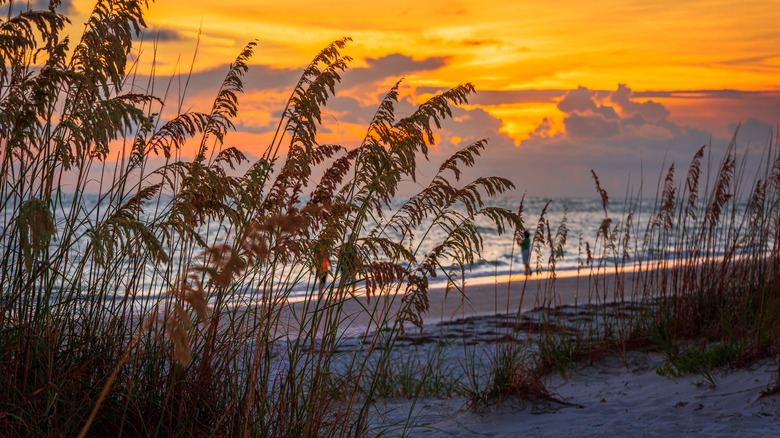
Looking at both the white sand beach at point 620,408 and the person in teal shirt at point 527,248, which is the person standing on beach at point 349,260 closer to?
the white sand beach at point 620,408

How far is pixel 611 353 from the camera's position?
659 cm

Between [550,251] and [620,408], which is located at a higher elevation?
[550,251]

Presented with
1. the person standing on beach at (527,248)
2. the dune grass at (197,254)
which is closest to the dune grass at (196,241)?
the dune grass at (197,254)

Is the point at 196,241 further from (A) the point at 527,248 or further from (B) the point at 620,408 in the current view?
(A) the point at 527,248

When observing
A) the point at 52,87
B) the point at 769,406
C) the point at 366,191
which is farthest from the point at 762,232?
the point at 52,87

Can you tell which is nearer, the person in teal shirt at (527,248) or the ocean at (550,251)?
the person in teal shirt at (527,248)

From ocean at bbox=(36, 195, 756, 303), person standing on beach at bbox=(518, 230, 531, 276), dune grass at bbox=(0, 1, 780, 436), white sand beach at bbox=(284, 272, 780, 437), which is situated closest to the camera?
dune grass at bbox=(0, 1, 780, 436)

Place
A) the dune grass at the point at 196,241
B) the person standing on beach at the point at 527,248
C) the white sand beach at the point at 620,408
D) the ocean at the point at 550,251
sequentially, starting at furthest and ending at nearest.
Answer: the ocean at the point at 550,251 < the person standing on beach at the point at 527,248 < the white sand beach at the point at 620,408 < the dune grass at the point at 196,241

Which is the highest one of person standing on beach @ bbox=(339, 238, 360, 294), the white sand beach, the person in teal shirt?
person standing on beach @ bbox=(339, 238, 360, 294)

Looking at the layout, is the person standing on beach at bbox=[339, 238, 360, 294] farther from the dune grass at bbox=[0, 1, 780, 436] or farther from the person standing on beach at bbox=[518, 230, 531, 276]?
the person standing on beach at bbox=[518, 230, 531, 276]

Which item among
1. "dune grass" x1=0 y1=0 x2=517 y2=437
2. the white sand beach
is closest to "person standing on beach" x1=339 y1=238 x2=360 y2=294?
"dune grass" x1=0 y1=0 x2=517 y2=437

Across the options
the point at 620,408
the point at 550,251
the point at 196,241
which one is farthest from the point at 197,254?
the point at 550,251

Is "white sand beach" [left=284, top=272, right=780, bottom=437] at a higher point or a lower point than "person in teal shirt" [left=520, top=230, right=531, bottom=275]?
lower

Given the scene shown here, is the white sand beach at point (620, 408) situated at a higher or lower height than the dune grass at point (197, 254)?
lower
